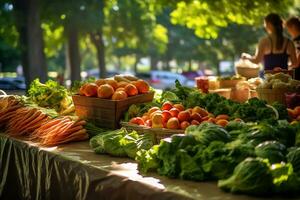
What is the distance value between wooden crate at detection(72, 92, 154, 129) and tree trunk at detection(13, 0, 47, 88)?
9.81 metres

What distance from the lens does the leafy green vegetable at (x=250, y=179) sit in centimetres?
231

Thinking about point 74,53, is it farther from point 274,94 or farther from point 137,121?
point 137,121

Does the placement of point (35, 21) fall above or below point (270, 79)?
above

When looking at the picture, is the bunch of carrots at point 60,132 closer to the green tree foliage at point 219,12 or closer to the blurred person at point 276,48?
the blurred person at point 276,48

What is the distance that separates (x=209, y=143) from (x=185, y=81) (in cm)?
3323

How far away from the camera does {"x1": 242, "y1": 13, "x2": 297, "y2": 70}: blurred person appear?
6.63 meters

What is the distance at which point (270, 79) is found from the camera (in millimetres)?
4578

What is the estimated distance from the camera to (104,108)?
165 inches

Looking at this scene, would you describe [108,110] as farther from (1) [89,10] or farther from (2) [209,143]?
(1) [89,10]

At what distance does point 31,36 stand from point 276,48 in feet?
28.9

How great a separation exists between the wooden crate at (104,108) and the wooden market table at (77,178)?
39 cm

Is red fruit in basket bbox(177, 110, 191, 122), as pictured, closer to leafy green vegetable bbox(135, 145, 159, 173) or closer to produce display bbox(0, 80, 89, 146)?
leafy green vegetable bbox(135, 145, 159, 173)

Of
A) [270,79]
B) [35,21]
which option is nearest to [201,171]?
[270,79]

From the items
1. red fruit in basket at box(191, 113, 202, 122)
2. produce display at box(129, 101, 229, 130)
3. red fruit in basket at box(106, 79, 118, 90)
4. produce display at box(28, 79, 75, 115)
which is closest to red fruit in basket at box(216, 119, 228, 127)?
produce display at box(129, 101, 229, 130)
